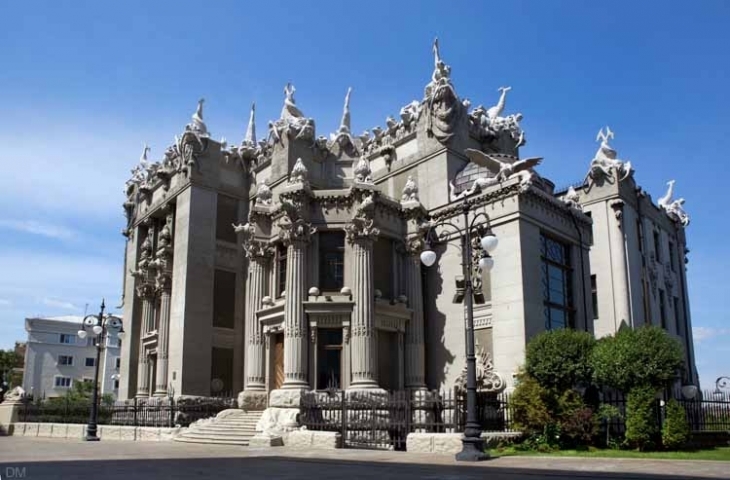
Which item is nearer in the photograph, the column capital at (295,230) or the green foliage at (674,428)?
the green foliage at (674,428)

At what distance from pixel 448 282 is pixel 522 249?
4.51m

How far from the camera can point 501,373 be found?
27.1 metres

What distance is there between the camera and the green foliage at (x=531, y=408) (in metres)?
21.5

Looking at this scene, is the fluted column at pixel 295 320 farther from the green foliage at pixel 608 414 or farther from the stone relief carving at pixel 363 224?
the green foliage at pixel 608 414

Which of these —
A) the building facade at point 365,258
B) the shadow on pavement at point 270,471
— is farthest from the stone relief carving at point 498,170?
the shadow on pavement at point 270,471

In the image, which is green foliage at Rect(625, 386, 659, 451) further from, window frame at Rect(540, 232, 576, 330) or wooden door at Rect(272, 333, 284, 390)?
wooden door at Rect(272, 333, 284, 390)

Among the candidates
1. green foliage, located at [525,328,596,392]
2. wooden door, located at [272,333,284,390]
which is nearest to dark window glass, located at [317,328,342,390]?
wooden door, located at [272,333,284,390]

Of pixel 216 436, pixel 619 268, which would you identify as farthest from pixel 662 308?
pixel 216 436


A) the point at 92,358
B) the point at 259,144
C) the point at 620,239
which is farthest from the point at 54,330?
the point at 620,239

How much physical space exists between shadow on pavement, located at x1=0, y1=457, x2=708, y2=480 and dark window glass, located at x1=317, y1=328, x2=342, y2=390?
1083 cm

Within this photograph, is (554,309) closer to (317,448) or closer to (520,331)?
(520,331)

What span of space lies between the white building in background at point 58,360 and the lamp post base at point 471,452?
68312 millimetres

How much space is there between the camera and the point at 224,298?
39.1 meters

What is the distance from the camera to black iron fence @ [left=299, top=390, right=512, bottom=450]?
21.1 m
